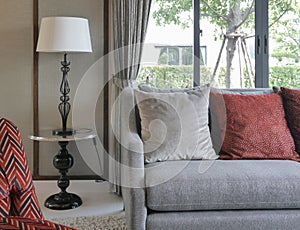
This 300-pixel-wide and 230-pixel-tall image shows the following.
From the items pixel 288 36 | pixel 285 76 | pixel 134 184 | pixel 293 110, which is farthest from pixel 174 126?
pixel 288 36

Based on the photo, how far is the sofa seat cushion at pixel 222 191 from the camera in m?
2.26

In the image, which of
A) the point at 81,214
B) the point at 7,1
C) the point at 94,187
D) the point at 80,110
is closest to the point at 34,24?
the point at 7,1

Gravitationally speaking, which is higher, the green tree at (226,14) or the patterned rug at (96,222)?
the green tree at (226,14)

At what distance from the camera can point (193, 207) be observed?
2.28 meters

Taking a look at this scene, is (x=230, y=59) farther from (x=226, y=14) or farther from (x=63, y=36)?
(x=63, y=36)

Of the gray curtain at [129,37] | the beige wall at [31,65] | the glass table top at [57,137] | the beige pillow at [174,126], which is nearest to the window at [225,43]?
the gray curtain at [129,37]

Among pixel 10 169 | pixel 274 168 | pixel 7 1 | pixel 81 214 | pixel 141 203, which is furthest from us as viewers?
pixel 7 1

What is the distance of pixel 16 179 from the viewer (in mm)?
1252

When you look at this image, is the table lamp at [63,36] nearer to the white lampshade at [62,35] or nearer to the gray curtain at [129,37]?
the white lampshade at [62,35]

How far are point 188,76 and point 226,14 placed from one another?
0.66 m

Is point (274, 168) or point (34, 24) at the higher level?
point (34, 24)

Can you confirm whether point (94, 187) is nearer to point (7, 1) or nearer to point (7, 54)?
point (7, 54)

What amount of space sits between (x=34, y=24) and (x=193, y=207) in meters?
2.43

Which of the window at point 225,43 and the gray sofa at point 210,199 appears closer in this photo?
the gray sofa at point 210,199
